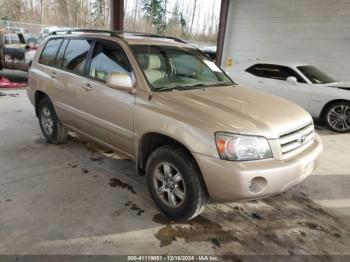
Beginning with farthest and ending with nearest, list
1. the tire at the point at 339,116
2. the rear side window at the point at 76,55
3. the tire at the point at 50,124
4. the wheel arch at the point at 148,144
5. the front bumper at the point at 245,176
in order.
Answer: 1. the tire at the point at 339,116
2. the tire at the point at 50,124
3. the rear side window at the point at 76,55
4. the wheel arch at the point at 148,144
5. the front bumper at the point at 245,176

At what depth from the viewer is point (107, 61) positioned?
3.51 meters

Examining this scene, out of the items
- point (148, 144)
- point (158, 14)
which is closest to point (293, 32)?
point (148, 144)

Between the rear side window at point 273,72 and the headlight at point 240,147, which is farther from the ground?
the rear side window at point 273,72

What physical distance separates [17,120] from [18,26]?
15070mm

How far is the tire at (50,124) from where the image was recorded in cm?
452

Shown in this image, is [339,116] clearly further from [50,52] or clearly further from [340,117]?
[50,52]

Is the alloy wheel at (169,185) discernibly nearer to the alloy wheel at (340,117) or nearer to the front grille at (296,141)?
the front grille at (296,141)

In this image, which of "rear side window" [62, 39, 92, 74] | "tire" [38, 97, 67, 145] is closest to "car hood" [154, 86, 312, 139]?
"rear side window" [62, 39, 92, 74]

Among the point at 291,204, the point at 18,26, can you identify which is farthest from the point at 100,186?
the point at 18,26

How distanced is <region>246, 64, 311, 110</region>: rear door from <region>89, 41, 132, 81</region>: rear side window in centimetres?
504

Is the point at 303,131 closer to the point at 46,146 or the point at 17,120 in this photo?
the point at 46,146

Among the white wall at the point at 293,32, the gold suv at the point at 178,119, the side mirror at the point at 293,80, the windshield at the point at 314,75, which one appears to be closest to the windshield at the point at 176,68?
the gold suv at the point at 178,119

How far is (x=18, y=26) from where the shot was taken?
1822 centimetres

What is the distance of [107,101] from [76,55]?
3.52ft
